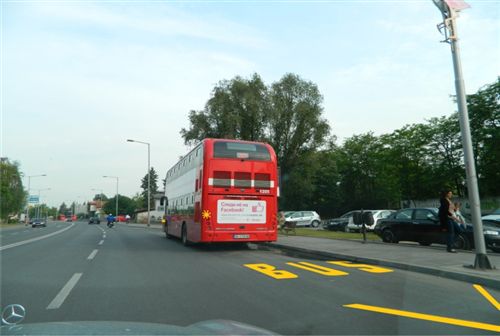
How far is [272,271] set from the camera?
9.39 m

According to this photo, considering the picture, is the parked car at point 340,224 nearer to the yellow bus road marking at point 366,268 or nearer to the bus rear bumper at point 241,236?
the bus rear bumper at point 241,236

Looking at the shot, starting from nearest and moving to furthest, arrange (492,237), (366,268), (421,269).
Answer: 1. (421,269)
2. (366,268)
3. (492,237)

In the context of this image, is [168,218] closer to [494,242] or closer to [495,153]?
[494,242]

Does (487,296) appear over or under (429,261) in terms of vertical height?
under

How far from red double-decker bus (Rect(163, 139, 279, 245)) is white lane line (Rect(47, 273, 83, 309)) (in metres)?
5.70

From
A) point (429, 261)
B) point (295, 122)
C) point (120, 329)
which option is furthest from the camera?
point (295, 122)

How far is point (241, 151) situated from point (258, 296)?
819 cm

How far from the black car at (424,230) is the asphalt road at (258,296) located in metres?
5.41

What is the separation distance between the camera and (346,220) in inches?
1152

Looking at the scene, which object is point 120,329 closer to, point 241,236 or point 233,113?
point 241,236

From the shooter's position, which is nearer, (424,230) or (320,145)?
(424,230)

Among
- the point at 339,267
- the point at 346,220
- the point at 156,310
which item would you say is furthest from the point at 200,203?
the point at 346,220

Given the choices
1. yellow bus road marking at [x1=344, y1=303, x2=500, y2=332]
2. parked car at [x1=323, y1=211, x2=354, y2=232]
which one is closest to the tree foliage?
parked car at [x1=323, y1=211, x2=354, y2=232]

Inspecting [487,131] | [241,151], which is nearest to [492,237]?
[241,151]
